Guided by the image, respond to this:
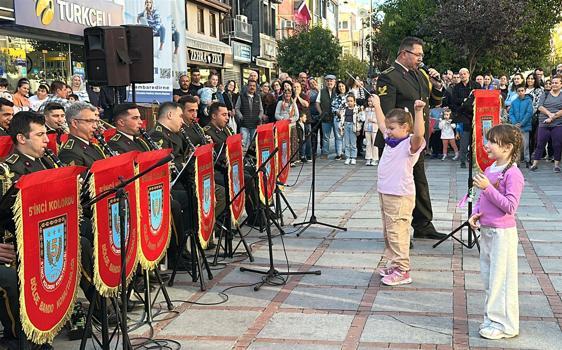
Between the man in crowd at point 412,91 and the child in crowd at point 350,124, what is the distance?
7.05 metres

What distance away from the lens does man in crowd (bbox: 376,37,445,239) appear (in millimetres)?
6848

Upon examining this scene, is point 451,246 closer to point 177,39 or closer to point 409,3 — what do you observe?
point 177,39

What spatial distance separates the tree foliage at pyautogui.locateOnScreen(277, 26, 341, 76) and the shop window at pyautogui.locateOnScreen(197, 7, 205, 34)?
6.64 metres

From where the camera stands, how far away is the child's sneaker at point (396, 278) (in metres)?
5.61

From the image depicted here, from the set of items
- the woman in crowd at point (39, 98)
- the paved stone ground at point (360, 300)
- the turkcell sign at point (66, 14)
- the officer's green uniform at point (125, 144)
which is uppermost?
the turkcell sign at point (66, 14)

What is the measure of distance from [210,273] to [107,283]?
1972 mm

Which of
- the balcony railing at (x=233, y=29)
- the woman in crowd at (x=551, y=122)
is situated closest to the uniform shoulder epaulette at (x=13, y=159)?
the woman in crowd at (x=551, y=122)

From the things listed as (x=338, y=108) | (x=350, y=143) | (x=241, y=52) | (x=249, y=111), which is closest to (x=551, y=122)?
(x=350, y=143)

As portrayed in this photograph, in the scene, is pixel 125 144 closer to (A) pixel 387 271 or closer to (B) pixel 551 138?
(A) pixel 387 271

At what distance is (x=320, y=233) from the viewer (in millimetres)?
7703

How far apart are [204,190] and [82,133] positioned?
1214mm

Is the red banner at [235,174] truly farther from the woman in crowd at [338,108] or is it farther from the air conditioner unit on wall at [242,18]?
the air conditioner unit on wall at [242,18]

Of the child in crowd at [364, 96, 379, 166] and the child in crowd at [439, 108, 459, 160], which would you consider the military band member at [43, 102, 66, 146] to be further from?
the child in crowd at [439, 108, 459, 160]

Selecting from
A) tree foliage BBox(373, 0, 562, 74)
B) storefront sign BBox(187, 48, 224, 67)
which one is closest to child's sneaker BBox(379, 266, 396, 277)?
tree foliage BBox(373, 0, 562, 74)
